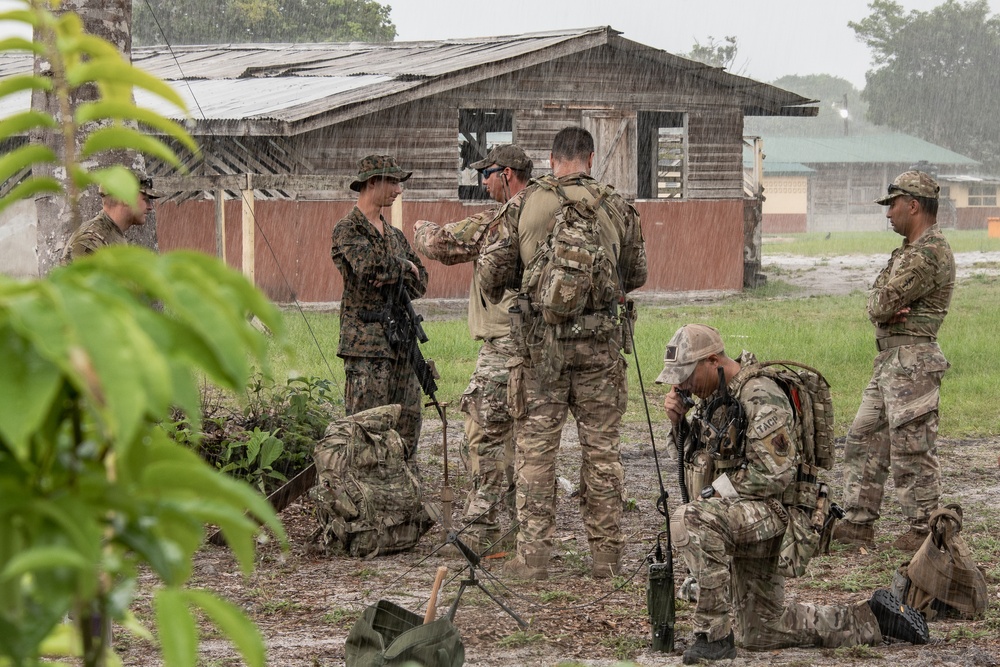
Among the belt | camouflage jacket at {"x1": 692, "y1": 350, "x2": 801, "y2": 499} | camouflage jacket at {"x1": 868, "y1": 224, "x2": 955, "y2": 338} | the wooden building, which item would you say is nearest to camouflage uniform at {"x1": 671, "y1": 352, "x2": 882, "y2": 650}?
camouflage jacket at {"x1": 692, "y1": 350, "x2": 801, "y2": 499}

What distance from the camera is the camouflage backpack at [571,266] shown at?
599 centimetres

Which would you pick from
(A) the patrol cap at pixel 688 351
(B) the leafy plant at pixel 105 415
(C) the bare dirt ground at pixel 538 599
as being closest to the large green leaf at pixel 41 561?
(B) the leafy plant at pixel 105 415

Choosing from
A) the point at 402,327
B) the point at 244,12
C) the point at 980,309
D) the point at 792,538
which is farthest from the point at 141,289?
the point at 244,12

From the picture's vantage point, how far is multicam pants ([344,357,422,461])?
24.4 ft

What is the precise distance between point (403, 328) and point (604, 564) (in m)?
2.05

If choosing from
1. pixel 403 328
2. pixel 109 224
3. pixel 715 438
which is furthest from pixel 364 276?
pixel 715 438

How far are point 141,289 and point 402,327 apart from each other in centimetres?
629

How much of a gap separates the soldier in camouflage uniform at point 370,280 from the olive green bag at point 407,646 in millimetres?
3284

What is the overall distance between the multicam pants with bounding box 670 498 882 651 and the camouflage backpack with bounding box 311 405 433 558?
7.04ft

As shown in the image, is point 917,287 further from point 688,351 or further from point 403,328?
point 403,328

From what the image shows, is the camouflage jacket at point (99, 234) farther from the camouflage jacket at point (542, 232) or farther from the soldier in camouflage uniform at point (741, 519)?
the soldier in camouflage uniform at point (741, 519)

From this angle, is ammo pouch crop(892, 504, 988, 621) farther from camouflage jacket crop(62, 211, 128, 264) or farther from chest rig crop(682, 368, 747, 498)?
camouflage jacket crop(62, 211, 128, 264)

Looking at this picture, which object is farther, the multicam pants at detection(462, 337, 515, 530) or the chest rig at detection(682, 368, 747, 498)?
the multicam pants at detection(462, 337, 515, 530)

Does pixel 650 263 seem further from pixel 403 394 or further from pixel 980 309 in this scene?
pixel 403 394
